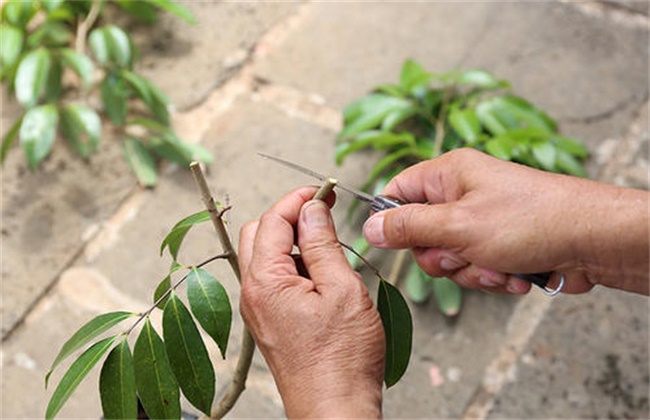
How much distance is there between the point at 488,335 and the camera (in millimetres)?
1556

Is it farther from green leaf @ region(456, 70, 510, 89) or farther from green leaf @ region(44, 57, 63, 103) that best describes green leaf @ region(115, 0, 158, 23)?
green leaf @ region(456, 70, 510, 89)

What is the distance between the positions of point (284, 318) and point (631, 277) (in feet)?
1.31

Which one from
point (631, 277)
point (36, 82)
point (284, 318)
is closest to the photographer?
point (284, 318)

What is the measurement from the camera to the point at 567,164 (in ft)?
5.54

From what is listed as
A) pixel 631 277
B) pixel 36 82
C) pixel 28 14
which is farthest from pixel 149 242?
pixel 631 277

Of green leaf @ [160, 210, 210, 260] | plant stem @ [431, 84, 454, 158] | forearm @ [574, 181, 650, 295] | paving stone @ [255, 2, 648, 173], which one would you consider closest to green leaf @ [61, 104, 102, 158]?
paving stone @ [255, 2, 648, 173]

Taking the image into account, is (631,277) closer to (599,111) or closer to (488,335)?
(488,335)

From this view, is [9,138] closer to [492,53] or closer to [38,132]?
[38,132]

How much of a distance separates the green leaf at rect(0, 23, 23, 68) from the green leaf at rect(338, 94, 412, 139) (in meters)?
0.68

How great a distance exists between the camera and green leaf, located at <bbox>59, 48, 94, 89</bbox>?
5.65ft

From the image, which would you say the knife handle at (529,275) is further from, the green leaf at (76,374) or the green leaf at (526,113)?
the green leaf at (526,113)

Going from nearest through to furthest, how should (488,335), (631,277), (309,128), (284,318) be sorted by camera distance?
(284,318), (631,277), (488,335), (309,128)

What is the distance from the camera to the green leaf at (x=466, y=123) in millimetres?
1663

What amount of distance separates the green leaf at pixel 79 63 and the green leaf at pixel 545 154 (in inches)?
34.8
